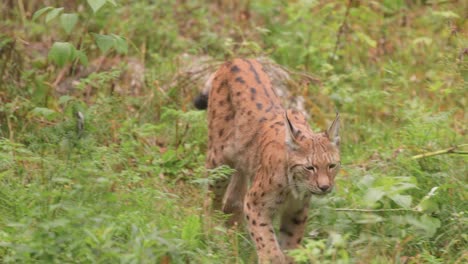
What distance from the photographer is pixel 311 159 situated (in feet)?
20.6

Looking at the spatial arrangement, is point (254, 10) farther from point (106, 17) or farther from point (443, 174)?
point (443, 174)

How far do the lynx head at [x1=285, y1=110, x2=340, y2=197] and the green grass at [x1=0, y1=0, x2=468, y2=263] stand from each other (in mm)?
303

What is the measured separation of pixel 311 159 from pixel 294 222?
0.59 m

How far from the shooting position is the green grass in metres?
5.85

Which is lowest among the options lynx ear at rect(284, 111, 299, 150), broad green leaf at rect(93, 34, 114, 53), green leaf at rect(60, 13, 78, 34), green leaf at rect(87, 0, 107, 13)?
lynx ear at rect(284, 111, 299, 150)

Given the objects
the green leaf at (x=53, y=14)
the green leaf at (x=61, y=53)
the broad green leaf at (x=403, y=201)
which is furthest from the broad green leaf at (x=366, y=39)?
the green leaf at (x=53, y=14)

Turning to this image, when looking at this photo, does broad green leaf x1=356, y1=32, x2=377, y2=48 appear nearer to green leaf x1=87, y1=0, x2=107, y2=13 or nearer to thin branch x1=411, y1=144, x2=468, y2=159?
thin branch x1=411, y1=144, x2=468, y2=159

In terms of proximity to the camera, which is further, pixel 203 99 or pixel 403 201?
pixel 203 99

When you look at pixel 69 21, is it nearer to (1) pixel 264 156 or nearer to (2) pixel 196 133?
(1) pixel 264 156

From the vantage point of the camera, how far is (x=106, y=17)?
10.7 metres

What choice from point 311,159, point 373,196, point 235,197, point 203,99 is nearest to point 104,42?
point 311,159

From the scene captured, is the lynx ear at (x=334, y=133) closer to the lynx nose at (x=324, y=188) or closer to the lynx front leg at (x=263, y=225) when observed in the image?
the lynx nose at (x=324, y=188)

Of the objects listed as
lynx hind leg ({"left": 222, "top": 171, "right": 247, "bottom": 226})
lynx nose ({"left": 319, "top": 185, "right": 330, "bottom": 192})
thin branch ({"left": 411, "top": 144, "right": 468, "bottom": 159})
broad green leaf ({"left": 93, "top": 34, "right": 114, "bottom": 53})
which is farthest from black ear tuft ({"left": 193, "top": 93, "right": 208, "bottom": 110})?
lynx nose ({"left": 319, "top": 185, "right": 330, "bottom": 192})

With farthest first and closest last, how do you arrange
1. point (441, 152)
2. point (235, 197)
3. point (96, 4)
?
point (235, 197), point (441, 152), point (96, 4)
